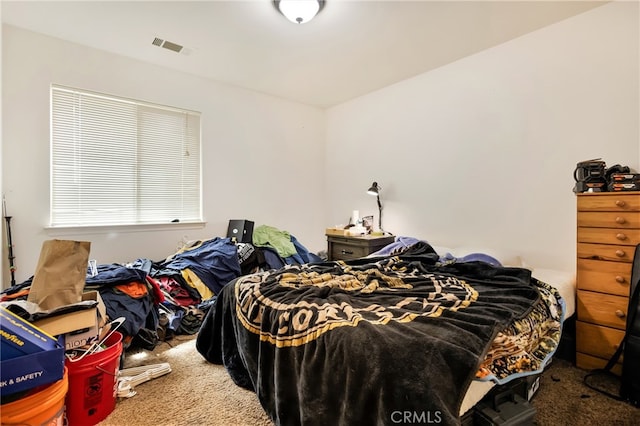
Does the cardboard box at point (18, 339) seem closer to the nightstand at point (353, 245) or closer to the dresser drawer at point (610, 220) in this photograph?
the nightstand at point (353, 245)

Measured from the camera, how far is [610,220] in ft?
6.10

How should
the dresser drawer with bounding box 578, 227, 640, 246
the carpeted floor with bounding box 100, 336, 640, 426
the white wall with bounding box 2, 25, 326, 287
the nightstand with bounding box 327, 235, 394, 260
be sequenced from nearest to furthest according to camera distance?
the carpeted floor with bounding box 100, 336, 640, 426 → the dresser drawer with bounding box 578, 227, 640, 246 → the white wall with bounding box 2, 25, 326, 287 → the nightstand with bounding box 327, 235, 394, 260

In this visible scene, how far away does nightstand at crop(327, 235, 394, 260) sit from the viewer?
3.32m

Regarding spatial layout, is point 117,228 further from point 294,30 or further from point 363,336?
point 363,336

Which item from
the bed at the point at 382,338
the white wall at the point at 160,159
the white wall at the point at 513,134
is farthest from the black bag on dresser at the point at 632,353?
the white wall at the point at 160,159

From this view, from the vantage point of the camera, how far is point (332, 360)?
1062mm

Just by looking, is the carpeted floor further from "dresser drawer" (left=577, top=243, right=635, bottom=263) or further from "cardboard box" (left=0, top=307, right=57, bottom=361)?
"dresser drawer" (left=577, top=243, right=635, bottom=263)

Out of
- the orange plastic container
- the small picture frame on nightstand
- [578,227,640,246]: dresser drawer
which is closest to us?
the orange plastic container

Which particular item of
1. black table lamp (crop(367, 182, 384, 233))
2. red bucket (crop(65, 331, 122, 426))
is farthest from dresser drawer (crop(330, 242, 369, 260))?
red bucket (crop(65, 331, 122, 426))

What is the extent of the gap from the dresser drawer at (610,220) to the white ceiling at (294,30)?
1.58 m

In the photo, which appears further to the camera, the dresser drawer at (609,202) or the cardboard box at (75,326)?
the dresser drawer at (609,202)

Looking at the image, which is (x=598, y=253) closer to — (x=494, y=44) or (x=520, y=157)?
(x=520, y=157)

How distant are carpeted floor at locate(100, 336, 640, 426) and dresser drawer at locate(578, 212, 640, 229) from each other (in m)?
0.94

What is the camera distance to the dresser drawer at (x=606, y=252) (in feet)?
5.94
